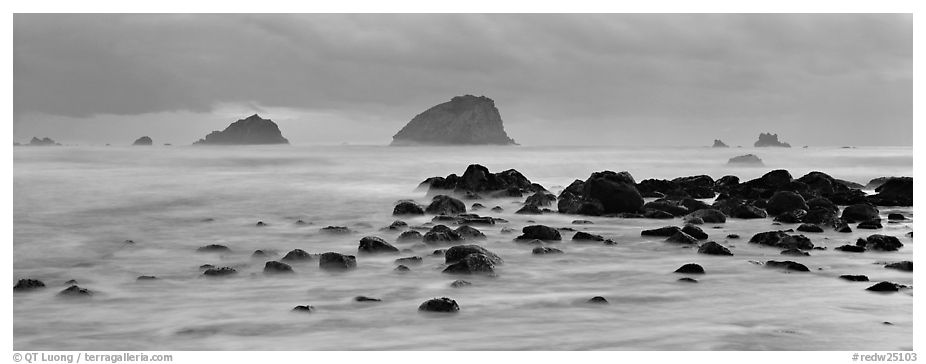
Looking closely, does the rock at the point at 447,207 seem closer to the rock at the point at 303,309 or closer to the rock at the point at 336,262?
the rock at the point at 336,262

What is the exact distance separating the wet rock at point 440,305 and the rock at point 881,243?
27.4 ft

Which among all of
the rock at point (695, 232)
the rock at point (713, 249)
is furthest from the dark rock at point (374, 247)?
the rock at point (695, 232)

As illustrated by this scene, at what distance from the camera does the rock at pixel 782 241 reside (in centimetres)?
1388

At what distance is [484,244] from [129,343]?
7.78 m

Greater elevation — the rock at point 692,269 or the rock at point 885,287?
the rock at point 692,269

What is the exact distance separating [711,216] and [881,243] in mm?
4868

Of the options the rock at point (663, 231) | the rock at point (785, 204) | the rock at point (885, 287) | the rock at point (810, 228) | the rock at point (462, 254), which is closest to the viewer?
the rock at point (885, 287)

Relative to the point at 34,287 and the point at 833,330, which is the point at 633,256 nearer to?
the point at 833,330

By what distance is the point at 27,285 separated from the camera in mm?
10500

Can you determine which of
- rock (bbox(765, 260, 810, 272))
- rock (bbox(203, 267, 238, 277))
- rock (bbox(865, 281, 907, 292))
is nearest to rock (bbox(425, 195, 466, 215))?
rock (bbox(203, 267, 238, 277))

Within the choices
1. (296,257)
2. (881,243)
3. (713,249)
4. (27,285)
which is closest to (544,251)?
(713,249)

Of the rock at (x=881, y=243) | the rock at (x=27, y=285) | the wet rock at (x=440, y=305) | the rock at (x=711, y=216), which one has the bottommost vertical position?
the wet rock at (x=440, y=305)

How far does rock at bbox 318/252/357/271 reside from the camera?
11.9m

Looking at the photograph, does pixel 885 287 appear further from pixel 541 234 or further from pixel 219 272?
pixel 219 272
